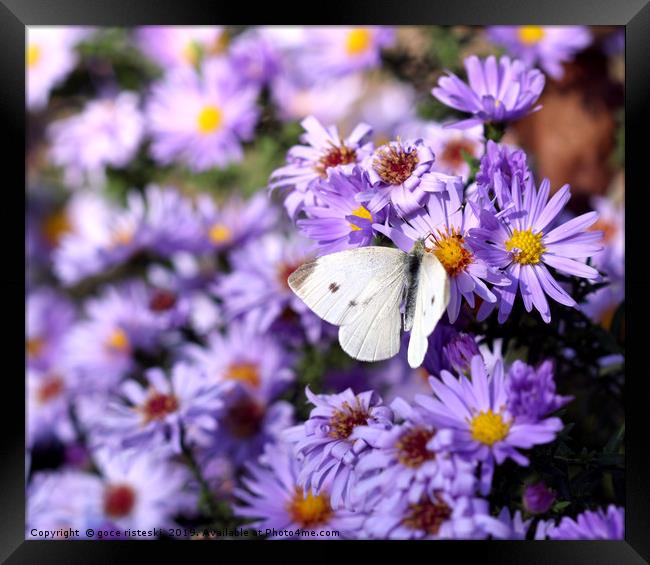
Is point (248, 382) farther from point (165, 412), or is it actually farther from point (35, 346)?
point (35, 346)

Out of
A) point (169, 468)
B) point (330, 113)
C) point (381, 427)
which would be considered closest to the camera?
point (381, 427)

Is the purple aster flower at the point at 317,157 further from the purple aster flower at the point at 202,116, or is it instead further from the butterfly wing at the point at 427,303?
the purple aster flower at the point at 202,116

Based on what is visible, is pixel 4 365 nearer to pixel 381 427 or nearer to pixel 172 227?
pixel 381 427

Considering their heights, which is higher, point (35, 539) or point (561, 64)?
point (561, 64)

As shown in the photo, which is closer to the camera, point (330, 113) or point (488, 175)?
point (488, 175)

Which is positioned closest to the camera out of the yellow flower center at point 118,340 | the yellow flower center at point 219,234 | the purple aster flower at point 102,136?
the yellow flower center at point 118,340

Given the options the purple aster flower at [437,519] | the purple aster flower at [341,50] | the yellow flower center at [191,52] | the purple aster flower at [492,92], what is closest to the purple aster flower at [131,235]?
the yellow flower center at [191,52]
